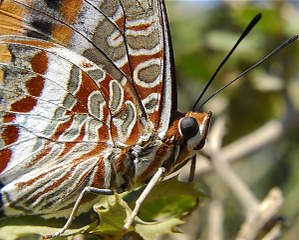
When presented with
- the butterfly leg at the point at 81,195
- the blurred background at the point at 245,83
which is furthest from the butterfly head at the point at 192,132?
the blurred background at the point at 245,83

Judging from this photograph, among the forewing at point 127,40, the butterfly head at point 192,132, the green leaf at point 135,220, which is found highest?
the forewing at point 127,40

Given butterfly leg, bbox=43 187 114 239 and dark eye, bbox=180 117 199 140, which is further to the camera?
dark eye, bbox=180 117 199 140

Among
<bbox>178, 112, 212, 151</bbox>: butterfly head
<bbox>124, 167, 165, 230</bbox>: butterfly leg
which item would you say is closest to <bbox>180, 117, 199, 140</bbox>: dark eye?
<bbox>178, 112, 212, 151</bbox>: butterfly head

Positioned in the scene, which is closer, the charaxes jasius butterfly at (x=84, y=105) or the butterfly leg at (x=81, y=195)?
the butterfly leg at (x=81, y=195)

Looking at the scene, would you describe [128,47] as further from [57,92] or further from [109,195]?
[109,195]

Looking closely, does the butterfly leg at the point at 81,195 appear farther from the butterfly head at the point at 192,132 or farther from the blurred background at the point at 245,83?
the blurred background at the point at 245,83

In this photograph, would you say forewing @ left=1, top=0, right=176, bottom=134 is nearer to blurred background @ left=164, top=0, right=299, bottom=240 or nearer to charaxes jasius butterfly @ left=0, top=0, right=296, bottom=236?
charaxes jasius butterfly @ left=0, top=0, right=296, bottom=236

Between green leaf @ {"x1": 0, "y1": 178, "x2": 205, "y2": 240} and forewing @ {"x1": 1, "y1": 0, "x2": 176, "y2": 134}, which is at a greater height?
forewing @ {"x1": 1, "y1": 0, "x2": 176, "y2": 134}

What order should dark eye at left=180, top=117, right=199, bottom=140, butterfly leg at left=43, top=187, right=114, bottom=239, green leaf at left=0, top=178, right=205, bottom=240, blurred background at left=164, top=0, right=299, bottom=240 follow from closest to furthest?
green leaf at left=0, top=178, right=205, bottom=240, butterfly leg at left=43, top=187, right=114, bottom=239, dark eye at left=180, top=117, right=199, bottom=140, blurred background at left=164, top=0, right=299, bottom=240

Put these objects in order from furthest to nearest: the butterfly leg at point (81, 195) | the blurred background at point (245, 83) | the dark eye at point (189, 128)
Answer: the blurred background at point (245, 83), the dark eye at point (189, 128), the butterfly leg at point (81, 195)
